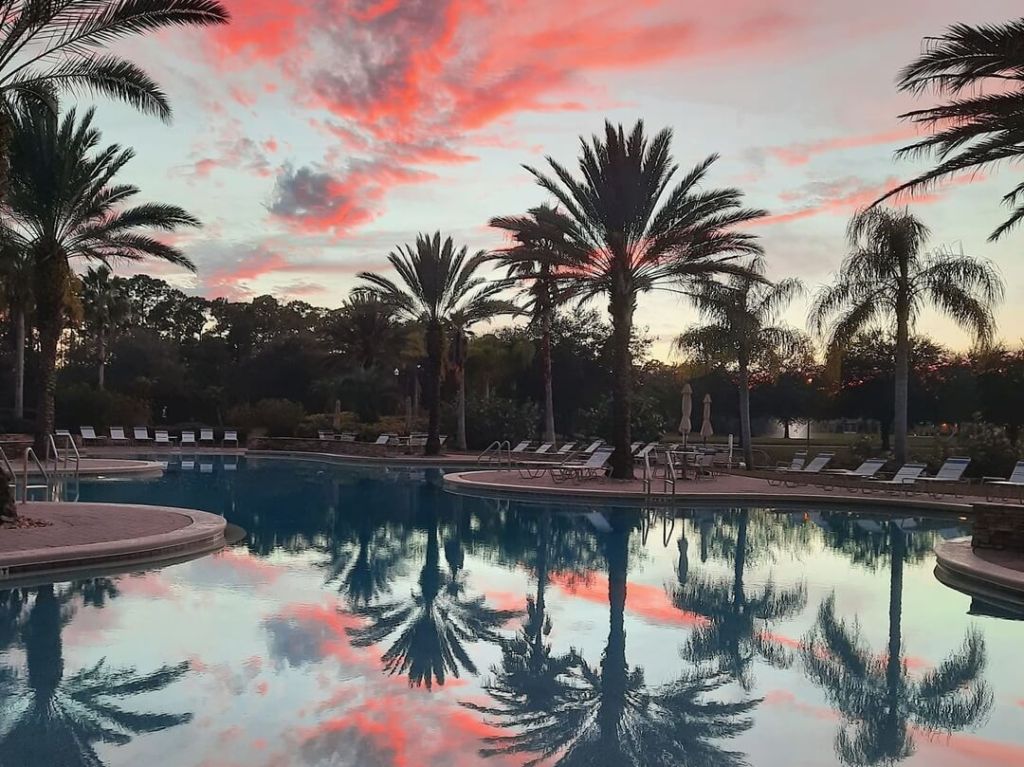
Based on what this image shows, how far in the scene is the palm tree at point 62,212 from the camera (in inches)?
810

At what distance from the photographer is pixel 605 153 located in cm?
2095

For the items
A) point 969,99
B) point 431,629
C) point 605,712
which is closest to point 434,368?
point 969,99

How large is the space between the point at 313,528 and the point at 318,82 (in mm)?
9332

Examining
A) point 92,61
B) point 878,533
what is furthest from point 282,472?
point 878,533

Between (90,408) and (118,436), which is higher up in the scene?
(90,408)

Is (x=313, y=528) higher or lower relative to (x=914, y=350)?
lower

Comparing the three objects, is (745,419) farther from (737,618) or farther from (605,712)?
(605,712)

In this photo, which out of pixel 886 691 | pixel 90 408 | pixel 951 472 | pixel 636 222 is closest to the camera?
pixel 886 691

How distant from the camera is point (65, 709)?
567 cm

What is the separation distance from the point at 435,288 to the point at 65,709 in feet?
83.1

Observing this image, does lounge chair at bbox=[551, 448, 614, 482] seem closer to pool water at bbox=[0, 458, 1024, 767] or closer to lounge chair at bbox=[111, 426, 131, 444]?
pool water at bbox=[0, 458, 1024, 767]

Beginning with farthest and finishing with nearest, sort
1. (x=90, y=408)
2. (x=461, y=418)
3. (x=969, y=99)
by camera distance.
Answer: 1. (x=90, y=408)
2. (x=461, y=418)
3. (x=969, y=99)

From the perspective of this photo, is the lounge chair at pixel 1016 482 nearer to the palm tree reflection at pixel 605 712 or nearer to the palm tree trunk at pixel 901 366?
the palm tree trunk at pixel 901 366

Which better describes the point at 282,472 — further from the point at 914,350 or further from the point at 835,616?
the point at 914,350
